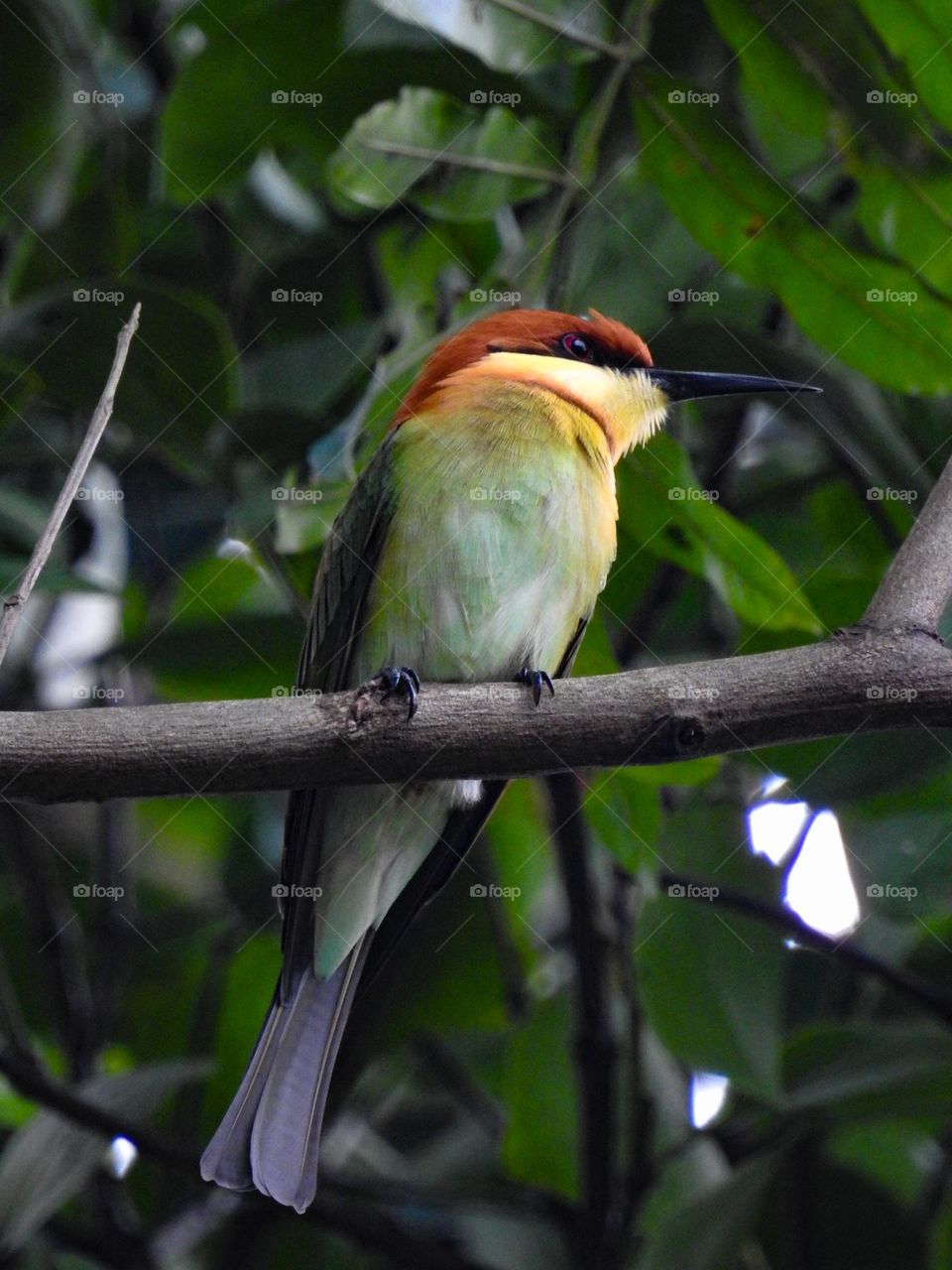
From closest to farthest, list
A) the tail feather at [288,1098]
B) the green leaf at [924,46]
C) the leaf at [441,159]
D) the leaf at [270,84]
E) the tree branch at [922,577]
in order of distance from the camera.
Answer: the tree branch at [922,577] < the tail feather at [288,1098] < the green leaf at [924,46] < the leaf at [441,159] < the leaf at [270,84]

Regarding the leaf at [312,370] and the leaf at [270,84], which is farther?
the leaf at [312,370]

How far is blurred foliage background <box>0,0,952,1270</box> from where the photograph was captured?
1812mm

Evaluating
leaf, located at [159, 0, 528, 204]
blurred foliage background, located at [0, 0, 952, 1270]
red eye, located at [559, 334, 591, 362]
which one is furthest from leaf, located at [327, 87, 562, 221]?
red eye, located at [559, 334, 591, 362]

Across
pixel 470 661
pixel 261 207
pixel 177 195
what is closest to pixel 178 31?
pixel 261 207

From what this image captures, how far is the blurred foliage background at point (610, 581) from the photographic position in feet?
5.94

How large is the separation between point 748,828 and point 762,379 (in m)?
0.58

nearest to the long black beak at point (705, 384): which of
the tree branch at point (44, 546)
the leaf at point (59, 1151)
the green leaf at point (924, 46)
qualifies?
the green leaf at point (924, 46)

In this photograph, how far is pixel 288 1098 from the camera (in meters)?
1.71

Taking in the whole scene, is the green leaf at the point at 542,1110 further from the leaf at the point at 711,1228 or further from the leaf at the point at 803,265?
the leaf at the point at 803,265

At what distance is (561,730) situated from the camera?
1.32 metres

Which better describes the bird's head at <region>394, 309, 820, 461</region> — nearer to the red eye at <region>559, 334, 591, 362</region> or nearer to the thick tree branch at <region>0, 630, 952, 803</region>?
the red eye at <region>559, 334, 591, 362</region>

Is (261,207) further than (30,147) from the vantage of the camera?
Yes

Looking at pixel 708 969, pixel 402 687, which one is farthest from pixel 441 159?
pixel 708 969

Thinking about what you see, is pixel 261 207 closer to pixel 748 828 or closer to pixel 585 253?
pixel 585 253
